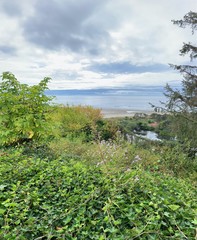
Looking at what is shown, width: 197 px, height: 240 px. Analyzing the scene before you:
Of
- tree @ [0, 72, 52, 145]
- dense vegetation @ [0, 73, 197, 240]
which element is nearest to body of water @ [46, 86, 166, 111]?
tree @ [0, 72, 52, 145]

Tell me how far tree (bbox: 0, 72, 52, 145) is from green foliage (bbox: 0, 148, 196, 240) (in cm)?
247

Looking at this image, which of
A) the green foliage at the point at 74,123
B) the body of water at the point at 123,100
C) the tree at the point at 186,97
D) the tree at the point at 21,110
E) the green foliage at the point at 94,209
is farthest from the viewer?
the body of water at the point at 123,100

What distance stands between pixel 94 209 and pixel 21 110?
3598 mm

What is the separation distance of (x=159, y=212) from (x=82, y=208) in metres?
0.58

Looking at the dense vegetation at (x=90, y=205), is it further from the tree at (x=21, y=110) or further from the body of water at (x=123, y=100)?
the body of water at (x=123, y=100)

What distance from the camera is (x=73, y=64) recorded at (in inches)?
642

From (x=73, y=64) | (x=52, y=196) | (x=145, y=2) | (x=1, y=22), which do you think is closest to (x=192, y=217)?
(x=52, y=196)

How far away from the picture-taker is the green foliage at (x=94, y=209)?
1.34m

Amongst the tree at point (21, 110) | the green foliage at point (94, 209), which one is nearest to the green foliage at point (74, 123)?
the tree at point (21, 110)

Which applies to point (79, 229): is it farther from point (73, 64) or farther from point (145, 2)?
point (73, 64)

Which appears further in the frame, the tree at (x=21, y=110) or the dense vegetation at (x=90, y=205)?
the tree at (x=21, y=110)

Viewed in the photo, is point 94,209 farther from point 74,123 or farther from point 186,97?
point 74,123

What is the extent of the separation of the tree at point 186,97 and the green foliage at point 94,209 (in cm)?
549

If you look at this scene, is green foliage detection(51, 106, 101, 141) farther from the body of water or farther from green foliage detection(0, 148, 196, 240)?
green foliage detection(0, 148, 196, 240)
